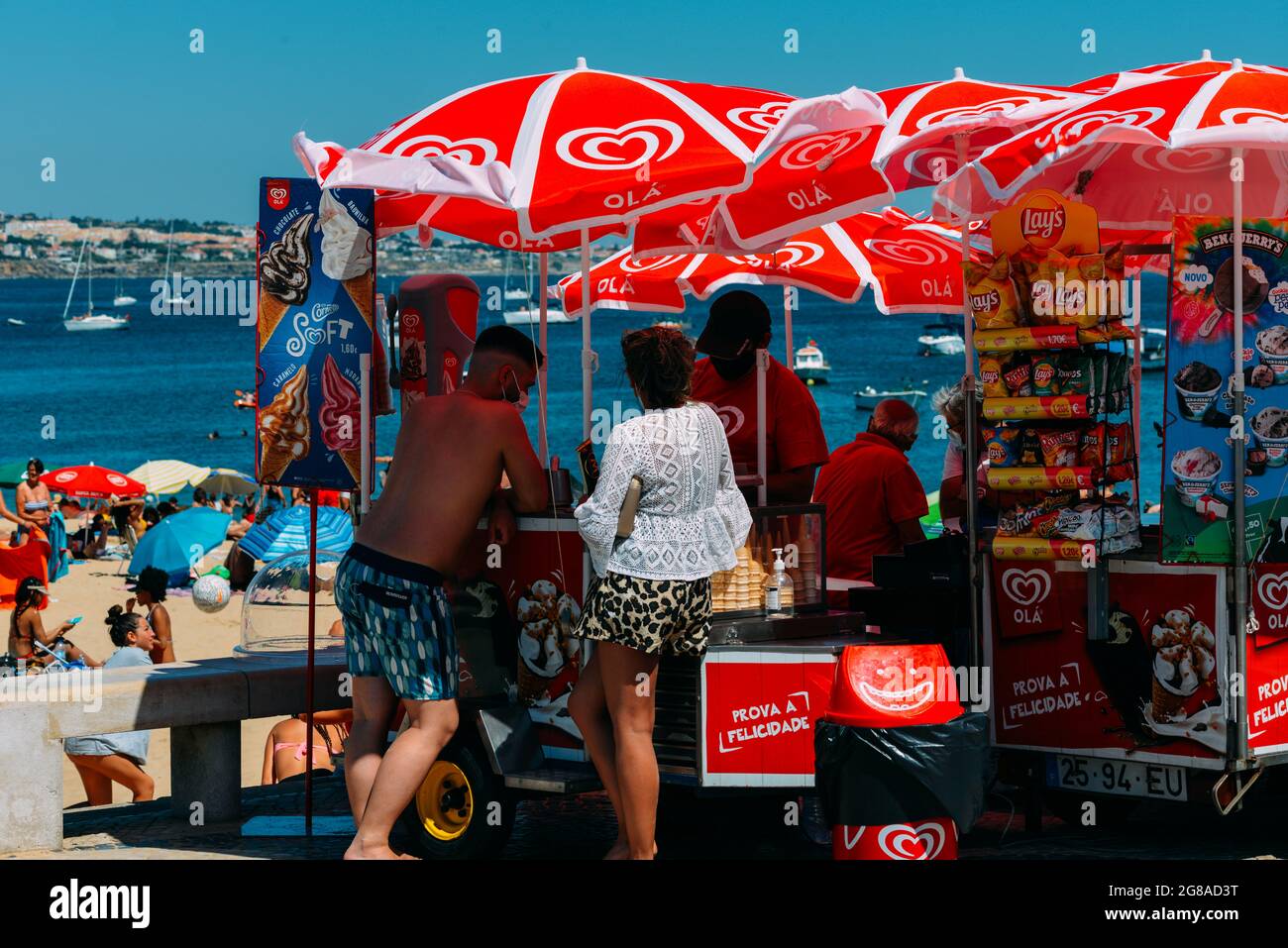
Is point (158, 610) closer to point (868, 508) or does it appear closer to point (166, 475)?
point (868, 508)

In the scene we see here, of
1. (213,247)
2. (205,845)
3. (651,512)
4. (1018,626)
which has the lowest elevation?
(205,845)

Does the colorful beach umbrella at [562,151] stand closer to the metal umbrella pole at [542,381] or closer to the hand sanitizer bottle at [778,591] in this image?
the metal umbrella pole at [542,381]

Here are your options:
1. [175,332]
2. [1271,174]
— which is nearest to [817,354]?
[175,332]

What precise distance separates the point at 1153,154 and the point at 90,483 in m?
24.3

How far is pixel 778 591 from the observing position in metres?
6.53

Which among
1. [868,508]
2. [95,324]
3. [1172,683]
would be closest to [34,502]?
[868,508]

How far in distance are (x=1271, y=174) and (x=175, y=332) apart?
138834 mm

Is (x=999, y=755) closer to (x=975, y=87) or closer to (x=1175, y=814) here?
(x=1175, y=814)

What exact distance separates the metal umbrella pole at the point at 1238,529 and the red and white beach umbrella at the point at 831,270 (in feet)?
13.2

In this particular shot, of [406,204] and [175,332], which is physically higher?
[175,332]

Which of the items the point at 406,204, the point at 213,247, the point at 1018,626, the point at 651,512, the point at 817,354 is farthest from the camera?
the point at 213,247

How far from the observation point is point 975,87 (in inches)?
287

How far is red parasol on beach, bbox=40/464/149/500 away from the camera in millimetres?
28953

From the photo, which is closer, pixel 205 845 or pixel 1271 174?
pixel 205 845
